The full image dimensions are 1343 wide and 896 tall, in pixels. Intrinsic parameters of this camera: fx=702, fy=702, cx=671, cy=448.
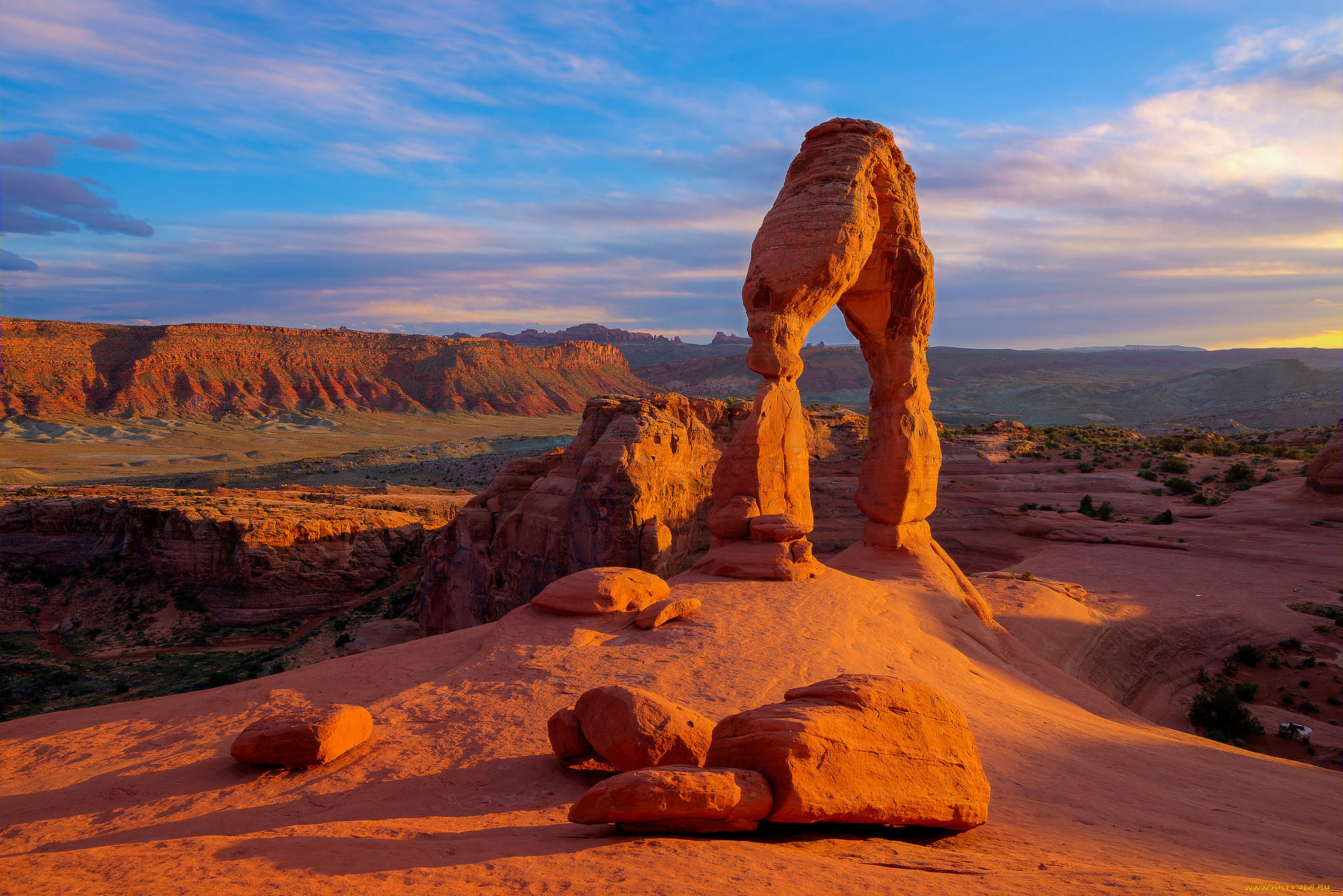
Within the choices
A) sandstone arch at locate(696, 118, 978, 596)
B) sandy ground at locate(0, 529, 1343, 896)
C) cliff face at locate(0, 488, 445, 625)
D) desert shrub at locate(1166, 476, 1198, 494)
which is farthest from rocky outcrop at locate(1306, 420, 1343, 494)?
cliff face at locate(0, 488, 445, 625)

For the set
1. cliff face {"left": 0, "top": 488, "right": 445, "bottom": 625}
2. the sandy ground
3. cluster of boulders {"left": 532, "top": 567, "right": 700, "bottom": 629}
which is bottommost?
cliff face {"left": 0, "top": 488, "right": 445, "bottom": 625}

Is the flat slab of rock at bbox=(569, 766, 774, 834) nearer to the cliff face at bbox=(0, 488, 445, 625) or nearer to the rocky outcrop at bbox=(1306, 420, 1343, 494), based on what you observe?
the cliff face at bbox=(0, 488, 445, 625)

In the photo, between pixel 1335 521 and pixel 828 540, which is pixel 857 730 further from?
pixel 1335 521

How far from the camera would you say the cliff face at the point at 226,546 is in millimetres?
30828

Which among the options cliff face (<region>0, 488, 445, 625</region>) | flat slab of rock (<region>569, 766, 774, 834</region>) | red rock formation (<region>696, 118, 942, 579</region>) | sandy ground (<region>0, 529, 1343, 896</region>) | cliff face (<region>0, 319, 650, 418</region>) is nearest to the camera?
sandy ground (<region>0, 529, 1343, 896</region>)

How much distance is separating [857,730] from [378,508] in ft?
120

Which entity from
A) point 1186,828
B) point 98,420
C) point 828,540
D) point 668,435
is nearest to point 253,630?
point 668,435

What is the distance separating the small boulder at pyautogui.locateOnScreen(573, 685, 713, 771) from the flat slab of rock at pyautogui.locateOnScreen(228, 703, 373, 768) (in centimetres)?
240

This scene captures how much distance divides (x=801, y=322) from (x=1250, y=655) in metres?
13.8

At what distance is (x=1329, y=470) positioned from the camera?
26.7 meters

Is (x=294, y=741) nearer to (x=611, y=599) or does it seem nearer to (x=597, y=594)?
(x=597, y=594)

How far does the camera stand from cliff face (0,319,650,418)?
96812 mm

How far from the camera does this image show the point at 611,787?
507 centimetres

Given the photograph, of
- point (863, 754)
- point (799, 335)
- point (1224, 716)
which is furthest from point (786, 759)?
point (1224, 716)
